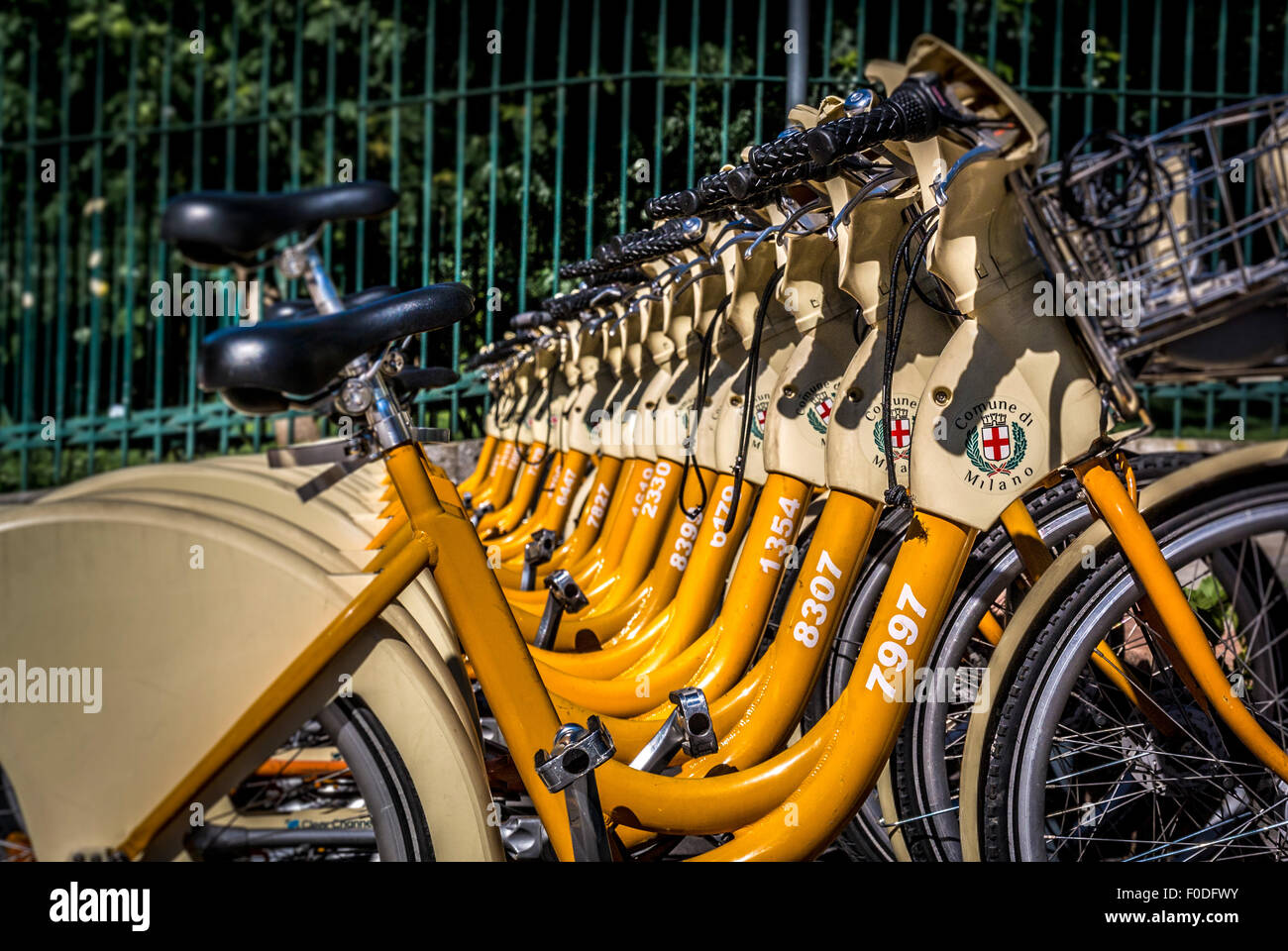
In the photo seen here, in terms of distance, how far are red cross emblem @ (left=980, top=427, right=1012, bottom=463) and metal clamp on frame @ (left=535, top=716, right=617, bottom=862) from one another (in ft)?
2.21

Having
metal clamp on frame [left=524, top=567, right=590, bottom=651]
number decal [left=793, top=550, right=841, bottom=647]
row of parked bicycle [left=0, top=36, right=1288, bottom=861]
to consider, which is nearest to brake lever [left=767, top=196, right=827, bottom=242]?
row of parked bicycle [left=0, top=36, right=1288, bottom=861]

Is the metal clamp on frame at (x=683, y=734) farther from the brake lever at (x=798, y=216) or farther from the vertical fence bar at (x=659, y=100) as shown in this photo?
the vertical fence bar at (x=659, y=100)

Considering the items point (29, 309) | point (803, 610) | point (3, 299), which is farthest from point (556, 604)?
point (3, 299)

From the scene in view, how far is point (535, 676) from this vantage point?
5.37 feet

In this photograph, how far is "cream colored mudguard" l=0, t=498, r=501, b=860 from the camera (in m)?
1.56

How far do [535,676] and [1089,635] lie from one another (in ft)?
2.65

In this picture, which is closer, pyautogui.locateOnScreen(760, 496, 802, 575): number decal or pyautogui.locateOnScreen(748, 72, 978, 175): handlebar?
pyautogui.locateOnScreen(748, 72, 978, 175): handlebar

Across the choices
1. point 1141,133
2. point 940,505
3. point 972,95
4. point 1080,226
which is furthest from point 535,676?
point 1141,133

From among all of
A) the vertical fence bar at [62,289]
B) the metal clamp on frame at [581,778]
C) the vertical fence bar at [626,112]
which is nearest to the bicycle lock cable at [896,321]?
the metal clamp on frame at [581,778]

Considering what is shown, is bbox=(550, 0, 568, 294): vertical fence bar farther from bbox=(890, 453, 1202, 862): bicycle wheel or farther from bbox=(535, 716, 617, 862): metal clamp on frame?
bbox=(535, 716, 617, 862): metal clamp on frame

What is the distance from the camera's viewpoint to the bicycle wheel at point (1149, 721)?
169cm

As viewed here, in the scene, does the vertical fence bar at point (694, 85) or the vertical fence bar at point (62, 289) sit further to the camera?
the vertical fence bar at point (62, 289)

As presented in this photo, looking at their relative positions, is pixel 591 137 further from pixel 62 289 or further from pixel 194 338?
pixel 62 289

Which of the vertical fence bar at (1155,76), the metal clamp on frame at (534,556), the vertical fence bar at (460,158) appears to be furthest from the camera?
the vertical fence bar at (1155,76)
